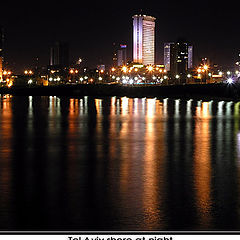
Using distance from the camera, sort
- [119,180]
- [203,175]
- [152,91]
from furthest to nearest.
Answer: [152,91]
[203,175]
[119,180]

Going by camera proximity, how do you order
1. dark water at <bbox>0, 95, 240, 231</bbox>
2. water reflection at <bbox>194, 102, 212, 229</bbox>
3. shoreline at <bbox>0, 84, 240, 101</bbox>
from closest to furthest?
dark water at <bbox>0, 95, 240, 231</bbox> → water reflection at <bbox>194, 102, 212, 229</bbox> → shoreline at <bbox>0, 84, 240, 101</bbox>

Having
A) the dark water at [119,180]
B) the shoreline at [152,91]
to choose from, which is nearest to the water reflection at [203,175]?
the dark water at [119,180]

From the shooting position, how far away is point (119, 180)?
10.2 metres

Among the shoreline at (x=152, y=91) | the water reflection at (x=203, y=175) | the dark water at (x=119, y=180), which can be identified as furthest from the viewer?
the shoreline at (x=152, y=91)

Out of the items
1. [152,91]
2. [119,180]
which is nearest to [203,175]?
[119,180]

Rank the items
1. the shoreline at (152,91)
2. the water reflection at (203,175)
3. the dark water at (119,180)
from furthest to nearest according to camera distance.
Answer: the shoreline at (152,91) < the water reflection at (203,175) < the dark water at (119,180)

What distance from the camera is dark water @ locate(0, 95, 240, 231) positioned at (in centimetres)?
740

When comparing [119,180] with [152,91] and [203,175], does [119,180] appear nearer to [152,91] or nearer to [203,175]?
[203,175]

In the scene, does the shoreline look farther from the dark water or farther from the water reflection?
the dark water

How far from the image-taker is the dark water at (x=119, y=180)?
7402 millimetres

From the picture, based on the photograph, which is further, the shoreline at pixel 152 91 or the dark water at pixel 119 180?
the shoreline at pixel 152 91

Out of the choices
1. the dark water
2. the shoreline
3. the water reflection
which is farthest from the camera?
the shoreline

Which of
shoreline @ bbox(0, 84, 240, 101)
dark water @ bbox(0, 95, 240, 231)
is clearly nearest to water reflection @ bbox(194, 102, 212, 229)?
dark water @ bbox(0, 95, 240, 231)

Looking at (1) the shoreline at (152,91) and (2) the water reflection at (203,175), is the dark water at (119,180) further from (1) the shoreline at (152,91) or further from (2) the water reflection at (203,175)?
(1) the shoreline at (152,91)
